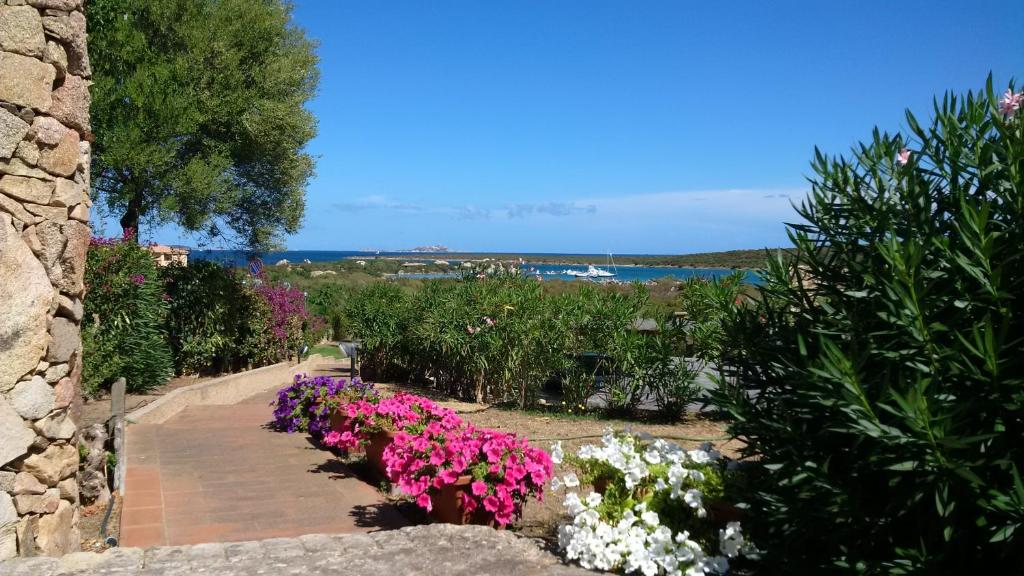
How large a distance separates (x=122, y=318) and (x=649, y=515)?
26.0 ft

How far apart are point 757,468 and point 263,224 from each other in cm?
1119

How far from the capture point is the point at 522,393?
33.0 feet

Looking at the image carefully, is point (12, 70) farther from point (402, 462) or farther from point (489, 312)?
point (489, 312)

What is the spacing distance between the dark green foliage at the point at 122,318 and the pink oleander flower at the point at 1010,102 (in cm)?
886

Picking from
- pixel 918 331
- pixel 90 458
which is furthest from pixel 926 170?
pixel 90 458

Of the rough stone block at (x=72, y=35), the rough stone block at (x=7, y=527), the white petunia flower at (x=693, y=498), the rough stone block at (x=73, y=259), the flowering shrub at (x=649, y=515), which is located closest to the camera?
the flowering shrub at (x=649, y=515)

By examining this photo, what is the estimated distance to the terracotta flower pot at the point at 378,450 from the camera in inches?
228

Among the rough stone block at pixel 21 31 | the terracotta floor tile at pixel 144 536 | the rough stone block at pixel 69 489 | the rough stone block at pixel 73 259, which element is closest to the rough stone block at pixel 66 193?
the rough stone block at pixel 73 259

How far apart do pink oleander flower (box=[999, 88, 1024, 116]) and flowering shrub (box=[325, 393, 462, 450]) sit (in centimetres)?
385

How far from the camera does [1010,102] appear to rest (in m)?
3.02

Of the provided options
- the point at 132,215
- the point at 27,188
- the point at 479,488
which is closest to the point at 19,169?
the point at 27,188

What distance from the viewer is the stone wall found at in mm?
3740

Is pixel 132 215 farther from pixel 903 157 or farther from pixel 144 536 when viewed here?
pixel 903 157

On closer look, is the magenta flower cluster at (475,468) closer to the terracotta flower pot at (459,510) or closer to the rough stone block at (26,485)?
the terracotta flower pot at (459,510)
